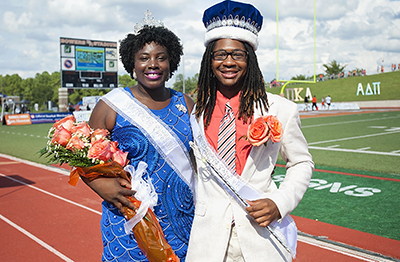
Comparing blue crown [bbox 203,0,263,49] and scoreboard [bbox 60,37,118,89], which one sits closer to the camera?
blue crown [bbox 203,0,263,49]

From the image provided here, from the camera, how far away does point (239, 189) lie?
63.8 inches

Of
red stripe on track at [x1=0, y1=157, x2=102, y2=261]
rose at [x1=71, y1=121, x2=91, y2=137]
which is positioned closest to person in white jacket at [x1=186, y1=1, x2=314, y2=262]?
rose at [x1=71, y1=121, x2=91, y2=137]

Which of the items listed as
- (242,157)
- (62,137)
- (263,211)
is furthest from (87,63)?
(263,211)

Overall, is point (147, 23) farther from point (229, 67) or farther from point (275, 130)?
point (275, 130)

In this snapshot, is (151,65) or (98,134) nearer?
(98,134)

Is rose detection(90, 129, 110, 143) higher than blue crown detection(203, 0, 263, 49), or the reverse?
blue crown detection(203, 0, 263, 49)

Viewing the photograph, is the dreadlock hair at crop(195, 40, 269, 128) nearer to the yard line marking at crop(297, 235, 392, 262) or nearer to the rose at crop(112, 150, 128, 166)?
the rose at crop(112, 150, 128, 166)

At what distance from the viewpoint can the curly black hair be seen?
219cm

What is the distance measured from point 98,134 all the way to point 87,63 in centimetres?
2209

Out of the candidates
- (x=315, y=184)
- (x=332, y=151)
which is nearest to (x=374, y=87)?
(x=332, y=151)

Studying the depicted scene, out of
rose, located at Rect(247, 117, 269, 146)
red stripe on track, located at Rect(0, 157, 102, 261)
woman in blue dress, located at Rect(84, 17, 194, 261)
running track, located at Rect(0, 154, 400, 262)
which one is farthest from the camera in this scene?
red stripe on track, located at Rect(0, 157, 102, 261)

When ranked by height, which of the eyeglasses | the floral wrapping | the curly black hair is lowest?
the floral wrapping

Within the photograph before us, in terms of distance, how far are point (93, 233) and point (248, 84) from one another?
133 inches

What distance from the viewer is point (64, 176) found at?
768 cm
